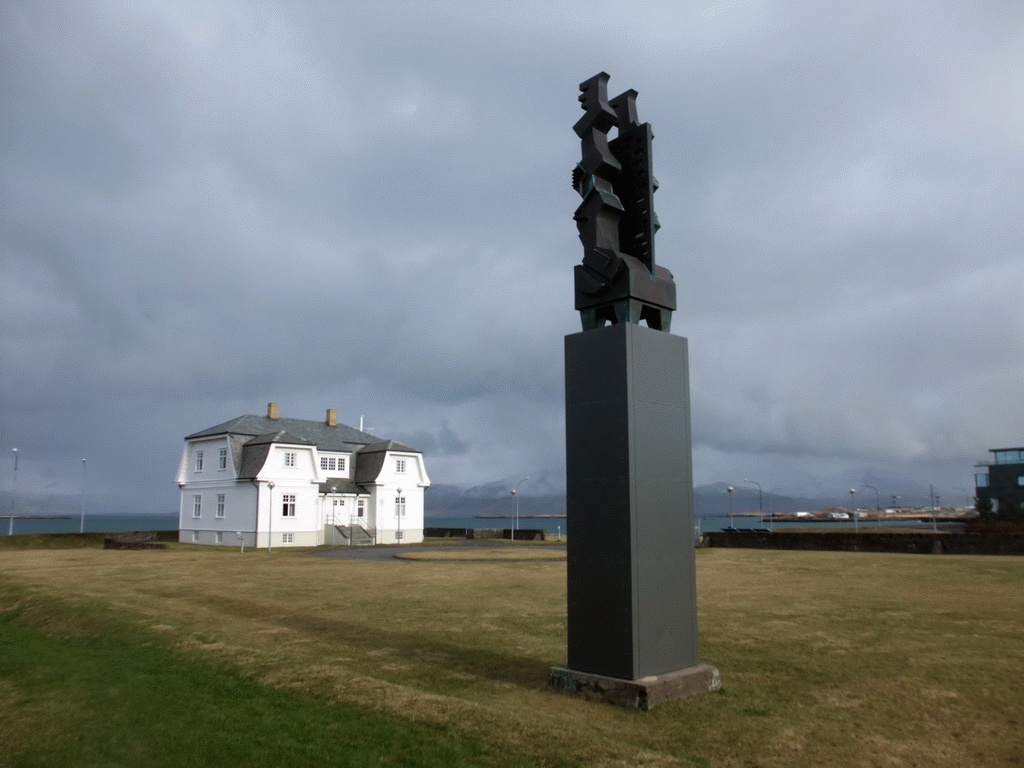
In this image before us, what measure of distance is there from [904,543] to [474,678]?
29.3m

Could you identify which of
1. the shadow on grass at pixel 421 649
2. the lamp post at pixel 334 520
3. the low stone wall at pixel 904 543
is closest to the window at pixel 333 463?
the lamp post at pixel 334 520

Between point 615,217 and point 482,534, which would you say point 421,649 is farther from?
point 482,534

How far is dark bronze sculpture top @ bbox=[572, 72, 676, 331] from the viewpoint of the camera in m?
9.80

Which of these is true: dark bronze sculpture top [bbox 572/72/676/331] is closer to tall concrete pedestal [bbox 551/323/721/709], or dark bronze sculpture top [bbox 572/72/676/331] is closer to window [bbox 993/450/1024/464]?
tall concrete pedestal [bbox 551/323/721/709]

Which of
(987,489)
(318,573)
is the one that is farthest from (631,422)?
(987,489)

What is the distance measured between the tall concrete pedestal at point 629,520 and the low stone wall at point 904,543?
26.8m

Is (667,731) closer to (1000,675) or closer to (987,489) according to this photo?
(1000,675)

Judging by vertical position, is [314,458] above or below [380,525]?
above

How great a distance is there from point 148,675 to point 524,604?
348 inches

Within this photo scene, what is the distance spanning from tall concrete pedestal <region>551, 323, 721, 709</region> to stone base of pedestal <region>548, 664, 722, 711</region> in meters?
0.01

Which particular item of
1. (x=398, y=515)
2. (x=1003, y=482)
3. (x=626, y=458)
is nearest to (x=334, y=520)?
(x=398, y=515)

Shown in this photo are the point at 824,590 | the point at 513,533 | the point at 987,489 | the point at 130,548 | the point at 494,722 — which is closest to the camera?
the point at 494,722

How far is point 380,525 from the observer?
5069cm

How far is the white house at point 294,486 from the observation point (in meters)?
45.1
